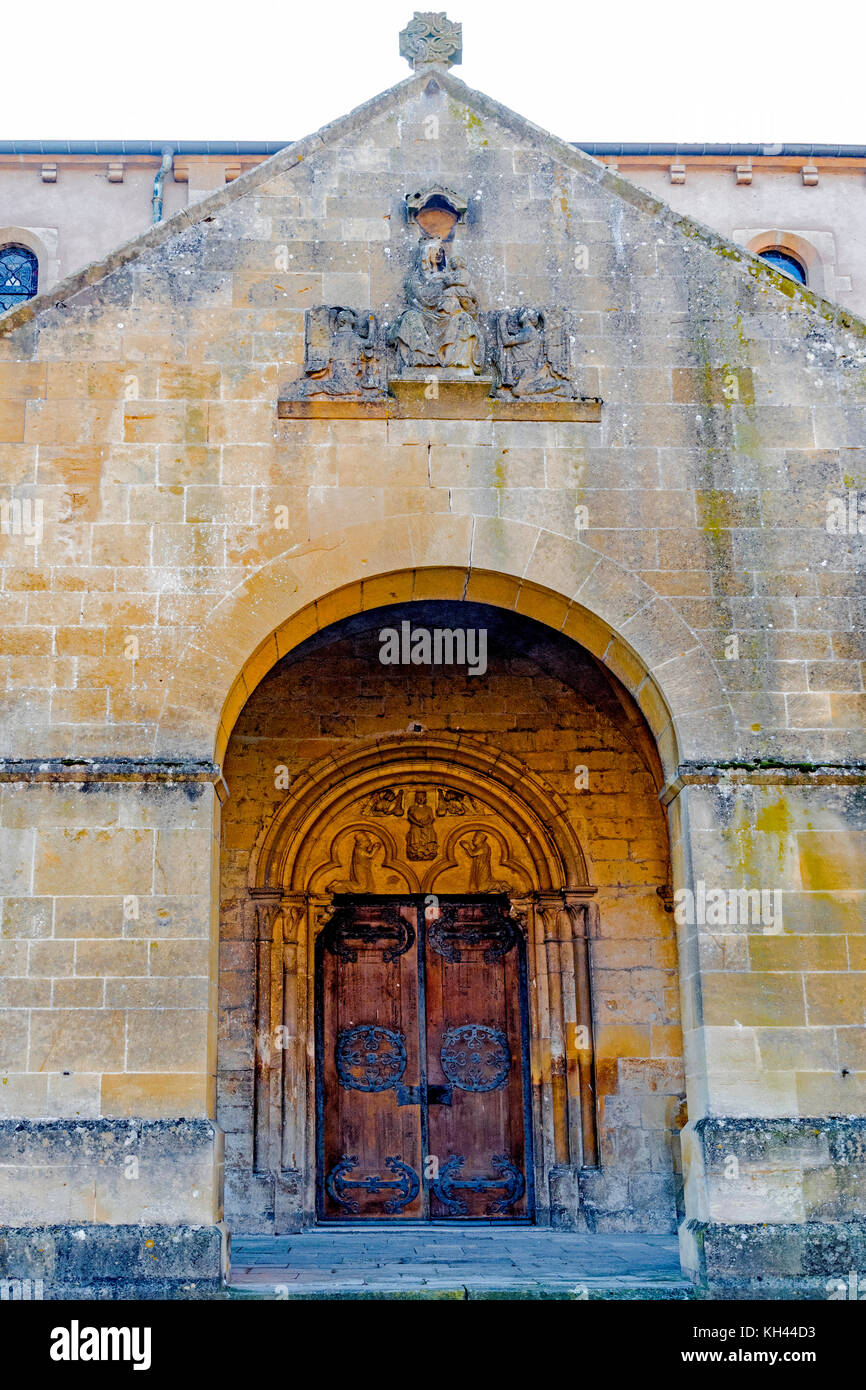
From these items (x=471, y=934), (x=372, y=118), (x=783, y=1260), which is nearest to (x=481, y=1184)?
(x=471, y=934)

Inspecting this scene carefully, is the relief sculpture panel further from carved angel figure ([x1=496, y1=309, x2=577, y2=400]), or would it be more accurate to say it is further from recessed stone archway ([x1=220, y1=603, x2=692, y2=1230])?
carved angel figure ([x1=496, y1=309, x2=577, y2=400])

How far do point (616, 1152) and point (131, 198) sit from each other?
10.8 m

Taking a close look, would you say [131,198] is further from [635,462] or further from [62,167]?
[635,462]

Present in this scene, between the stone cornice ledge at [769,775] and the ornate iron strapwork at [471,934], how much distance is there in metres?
3.10

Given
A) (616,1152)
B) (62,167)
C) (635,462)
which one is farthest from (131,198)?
(616,1152)

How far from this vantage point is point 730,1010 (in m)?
7.94

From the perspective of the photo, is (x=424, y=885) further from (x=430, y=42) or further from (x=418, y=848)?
(x=430, y=42)

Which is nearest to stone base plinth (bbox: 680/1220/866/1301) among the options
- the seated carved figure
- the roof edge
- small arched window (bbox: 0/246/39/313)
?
the seated carved figure

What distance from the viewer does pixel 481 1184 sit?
10.5m

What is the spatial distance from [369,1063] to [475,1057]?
0.82 m

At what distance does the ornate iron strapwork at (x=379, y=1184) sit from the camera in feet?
34.0

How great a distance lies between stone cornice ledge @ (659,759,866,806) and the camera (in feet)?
27.4

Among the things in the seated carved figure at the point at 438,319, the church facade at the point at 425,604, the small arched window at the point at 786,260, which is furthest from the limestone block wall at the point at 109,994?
the small arched window at the point at 786,260

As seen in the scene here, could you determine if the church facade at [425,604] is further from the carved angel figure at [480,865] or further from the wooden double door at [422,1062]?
the carved angel figure at [480,865]
